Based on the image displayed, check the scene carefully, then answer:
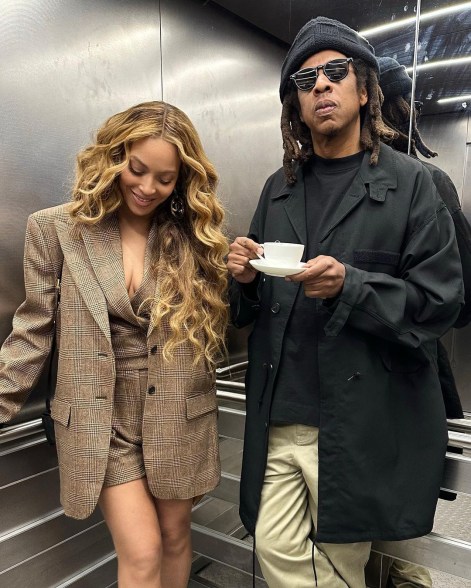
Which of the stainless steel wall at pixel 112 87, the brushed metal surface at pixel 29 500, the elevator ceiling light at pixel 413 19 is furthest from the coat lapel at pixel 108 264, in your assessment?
the elevator ceiling light at pixel 413 19

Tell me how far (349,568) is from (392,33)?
1.90 meters

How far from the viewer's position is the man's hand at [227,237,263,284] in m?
1.22

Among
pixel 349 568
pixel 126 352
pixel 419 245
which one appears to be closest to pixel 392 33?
pixel 419 245

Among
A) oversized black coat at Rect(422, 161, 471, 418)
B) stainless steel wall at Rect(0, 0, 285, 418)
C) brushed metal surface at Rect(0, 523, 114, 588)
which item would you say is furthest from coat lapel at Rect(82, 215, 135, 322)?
brushed metal surface at Rect(0, 523, 114, 588)

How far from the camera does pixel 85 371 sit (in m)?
1.27

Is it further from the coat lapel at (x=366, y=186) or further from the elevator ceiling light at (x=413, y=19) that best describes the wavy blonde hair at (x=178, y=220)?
the elevator ceiling light at (x=413, y=19)

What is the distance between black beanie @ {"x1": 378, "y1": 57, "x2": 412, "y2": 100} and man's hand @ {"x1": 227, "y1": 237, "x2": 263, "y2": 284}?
0.89m

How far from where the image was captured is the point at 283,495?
133cm

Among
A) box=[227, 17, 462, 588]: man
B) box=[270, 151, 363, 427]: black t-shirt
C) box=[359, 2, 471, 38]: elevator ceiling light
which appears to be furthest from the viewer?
box=[359, 2, 471, 38]: elevator ceiling light

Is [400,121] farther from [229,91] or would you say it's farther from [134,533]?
[134,533]

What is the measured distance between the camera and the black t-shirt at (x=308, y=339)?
126cm

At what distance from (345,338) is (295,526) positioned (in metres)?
0.59

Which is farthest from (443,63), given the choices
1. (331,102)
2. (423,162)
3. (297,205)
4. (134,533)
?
(134,533)

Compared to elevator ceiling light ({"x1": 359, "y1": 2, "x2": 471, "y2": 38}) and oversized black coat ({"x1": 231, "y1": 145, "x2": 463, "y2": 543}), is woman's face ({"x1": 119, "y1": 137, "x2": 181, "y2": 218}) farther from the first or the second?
elevator ceiling light ({"x1": 359, "y1": 2, "x2": 471, "y2": 38})
